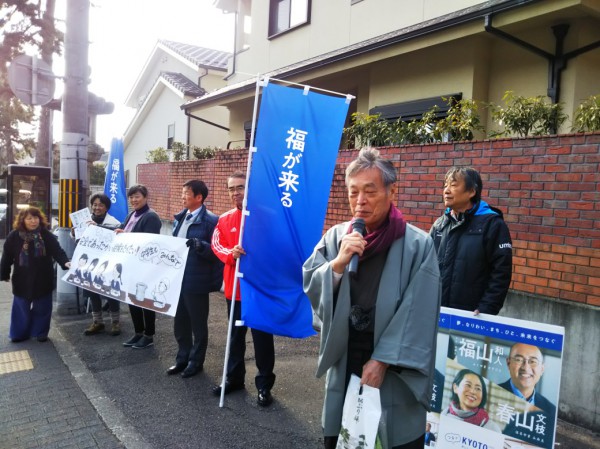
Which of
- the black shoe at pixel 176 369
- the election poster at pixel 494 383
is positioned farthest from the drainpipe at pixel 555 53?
the black shoe at pixel 176 369

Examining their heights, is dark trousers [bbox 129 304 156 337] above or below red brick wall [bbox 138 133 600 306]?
below

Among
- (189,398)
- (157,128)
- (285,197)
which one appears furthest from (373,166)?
(157,128)

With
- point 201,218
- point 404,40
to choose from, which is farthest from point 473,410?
point 404,40

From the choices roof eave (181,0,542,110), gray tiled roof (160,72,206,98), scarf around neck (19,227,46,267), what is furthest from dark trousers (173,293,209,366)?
gray tiled roof (160,72,206,98)

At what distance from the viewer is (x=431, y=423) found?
10.5 ft

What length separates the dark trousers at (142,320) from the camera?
5.69 metres

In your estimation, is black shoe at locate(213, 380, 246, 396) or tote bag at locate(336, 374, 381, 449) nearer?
tote bag at locate(336, 374, 381, 449)

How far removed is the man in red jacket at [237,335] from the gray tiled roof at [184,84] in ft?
42.8

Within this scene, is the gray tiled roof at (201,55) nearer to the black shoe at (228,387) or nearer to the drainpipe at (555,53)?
the drainpipe at (555,53)

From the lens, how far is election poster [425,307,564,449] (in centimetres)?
290

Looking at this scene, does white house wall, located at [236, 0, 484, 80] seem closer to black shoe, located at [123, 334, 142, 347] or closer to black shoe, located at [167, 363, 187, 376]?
black shoe, located at [167, 363, 187, 376]

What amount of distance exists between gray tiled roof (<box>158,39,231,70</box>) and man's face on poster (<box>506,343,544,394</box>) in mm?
16623

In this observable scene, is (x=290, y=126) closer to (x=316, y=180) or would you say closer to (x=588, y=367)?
(x=316, y=180)

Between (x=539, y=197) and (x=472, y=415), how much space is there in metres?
2.20
